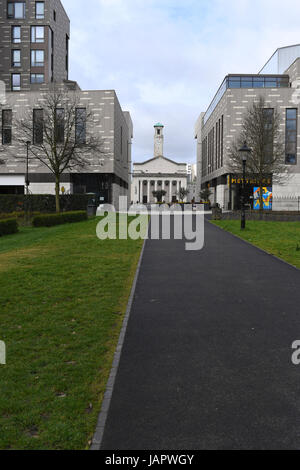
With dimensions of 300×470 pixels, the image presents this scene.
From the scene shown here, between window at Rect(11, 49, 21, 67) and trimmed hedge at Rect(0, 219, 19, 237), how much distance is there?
44.1 meters

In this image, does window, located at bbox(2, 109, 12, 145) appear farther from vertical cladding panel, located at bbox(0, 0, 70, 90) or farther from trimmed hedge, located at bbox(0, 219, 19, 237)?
trimmed hedge, located at bbox(0, 219, 19, 237)

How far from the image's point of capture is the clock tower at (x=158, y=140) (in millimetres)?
163438

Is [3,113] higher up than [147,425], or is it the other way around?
[3,113]

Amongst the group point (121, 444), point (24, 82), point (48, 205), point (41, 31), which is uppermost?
point (41, 31)

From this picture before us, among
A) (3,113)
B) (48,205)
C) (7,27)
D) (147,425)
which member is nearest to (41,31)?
(7,27)

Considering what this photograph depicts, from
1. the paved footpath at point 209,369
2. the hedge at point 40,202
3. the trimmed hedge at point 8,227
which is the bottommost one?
the paved footpath at point 209,369

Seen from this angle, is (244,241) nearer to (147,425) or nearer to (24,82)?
(147,425)

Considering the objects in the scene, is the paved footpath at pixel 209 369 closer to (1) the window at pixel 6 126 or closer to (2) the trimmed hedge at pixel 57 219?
(2) the trimmed hedge at pixel 57 219

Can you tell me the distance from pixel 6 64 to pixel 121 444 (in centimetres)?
6401

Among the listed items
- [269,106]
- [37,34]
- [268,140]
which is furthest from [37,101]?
[269,106]

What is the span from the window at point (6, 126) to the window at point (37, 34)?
11.7 metres

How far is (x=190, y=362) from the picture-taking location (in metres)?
4.91

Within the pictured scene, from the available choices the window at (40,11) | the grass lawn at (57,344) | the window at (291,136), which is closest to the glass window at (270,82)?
the window at (291,136)

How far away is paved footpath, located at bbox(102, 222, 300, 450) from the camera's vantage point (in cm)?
340
